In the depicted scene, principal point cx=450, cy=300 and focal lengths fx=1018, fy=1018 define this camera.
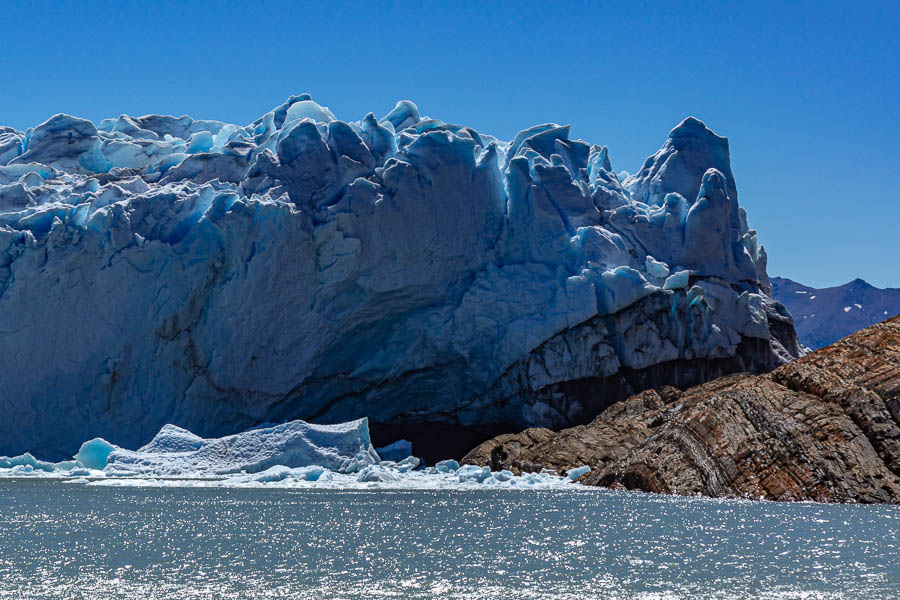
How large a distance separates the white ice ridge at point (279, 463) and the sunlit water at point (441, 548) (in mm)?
4123

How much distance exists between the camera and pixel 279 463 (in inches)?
878

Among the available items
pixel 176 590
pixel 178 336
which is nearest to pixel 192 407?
pixel 178 336

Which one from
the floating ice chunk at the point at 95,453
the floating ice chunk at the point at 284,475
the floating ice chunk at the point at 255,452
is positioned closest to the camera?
the floating ice chunk at the point at 284,475

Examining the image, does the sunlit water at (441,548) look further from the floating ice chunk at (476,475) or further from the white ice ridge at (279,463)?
the floating ice chunk at (476,475)

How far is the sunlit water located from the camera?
9.03 meters

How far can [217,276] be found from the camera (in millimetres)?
26359

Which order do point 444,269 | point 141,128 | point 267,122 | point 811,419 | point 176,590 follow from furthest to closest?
point 141,128 → point 267,122 → point 444,269 → point 811,419 → point 176,590

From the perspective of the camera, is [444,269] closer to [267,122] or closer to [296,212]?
[296,212]

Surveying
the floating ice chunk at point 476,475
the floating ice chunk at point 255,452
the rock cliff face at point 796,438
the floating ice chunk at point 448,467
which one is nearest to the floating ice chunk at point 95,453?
the floating ice chunk at point 255,452

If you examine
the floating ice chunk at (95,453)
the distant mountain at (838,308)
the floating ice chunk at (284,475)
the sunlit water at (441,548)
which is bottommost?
the sunlit water at (441,548)

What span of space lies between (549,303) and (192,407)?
960 cm

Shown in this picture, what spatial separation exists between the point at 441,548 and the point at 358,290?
15461mm

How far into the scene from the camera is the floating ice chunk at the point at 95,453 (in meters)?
23.1

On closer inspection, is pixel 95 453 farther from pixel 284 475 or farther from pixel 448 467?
pixel 448 467
